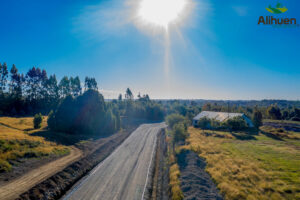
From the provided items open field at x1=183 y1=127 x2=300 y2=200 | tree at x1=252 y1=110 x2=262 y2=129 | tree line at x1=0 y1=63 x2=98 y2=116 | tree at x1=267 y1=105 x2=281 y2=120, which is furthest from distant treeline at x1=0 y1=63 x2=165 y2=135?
tree at x1=267 y1=105 x2=281 y2=120

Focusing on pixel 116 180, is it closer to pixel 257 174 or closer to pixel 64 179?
pixel 64 179

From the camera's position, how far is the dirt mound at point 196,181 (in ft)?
42.2

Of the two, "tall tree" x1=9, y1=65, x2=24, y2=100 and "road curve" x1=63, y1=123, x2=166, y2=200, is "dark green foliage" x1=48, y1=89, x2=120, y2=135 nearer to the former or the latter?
"road curve" x1=63, y1=123, x2=166, y2=200

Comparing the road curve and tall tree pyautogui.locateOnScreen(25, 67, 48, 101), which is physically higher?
tall tree pyautogui.locateOnScreen(25, 67, 48, 101)

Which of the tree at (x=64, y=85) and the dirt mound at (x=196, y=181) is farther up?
the tree at (x=64, y=85)

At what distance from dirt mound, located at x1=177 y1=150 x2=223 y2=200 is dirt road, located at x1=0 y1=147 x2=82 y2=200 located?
50.1ft

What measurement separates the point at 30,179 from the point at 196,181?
17.9 meters

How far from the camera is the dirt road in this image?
38.8 feet

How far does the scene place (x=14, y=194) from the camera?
11.7 m

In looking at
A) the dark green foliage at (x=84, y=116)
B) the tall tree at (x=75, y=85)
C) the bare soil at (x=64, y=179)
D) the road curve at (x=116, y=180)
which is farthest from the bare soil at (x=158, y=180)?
the tall tree at (x=75, y=85)

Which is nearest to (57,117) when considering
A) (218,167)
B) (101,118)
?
(101,118)

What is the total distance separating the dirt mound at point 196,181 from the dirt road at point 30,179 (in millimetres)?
15281

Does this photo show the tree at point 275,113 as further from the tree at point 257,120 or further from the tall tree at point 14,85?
the tall tree at point 14,85

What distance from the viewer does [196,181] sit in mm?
15008
